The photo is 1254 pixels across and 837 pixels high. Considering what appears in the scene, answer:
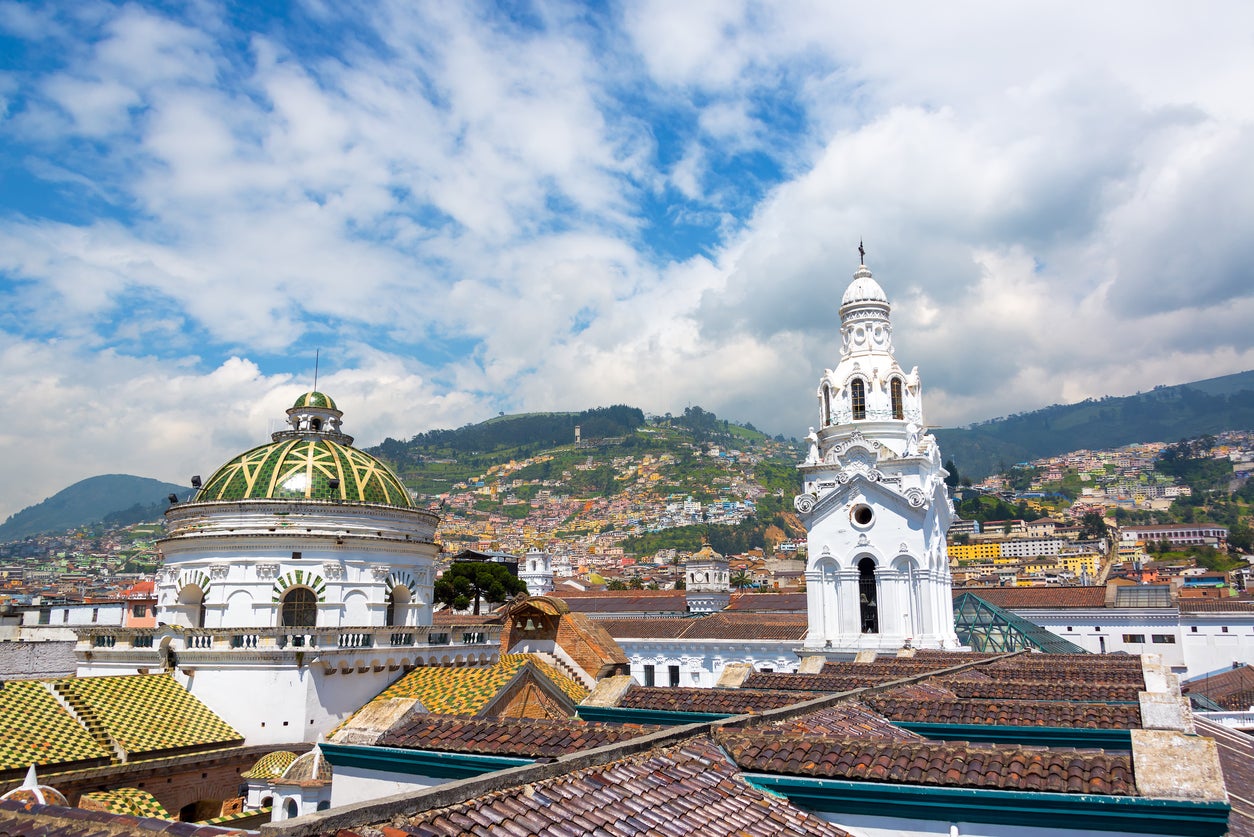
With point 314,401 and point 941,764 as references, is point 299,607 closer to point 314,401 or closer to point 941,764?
point 314,401

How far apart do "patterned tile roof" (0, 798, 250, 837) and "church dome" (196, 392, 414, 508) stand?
16955 millimetres

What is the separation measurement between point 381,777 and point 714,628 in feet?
107

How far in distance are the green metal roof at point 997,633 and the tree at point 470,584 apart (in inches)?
1418

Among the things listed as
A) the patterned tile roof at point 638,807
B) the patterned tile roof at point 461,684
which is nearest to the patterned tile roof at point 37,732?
the patterned tile roof at point 461,684

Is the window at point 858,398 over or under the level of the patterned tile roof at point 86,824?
over

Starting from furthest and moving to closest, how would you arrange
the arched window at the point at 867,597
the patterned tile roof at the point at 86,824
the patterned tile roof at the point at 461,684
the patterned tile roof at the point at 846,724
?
the arched window at the point at 867,597, the patterned tile roof at the point at 461,684, the patterned tile roof at the point at 846,724, the patterned tile roof at the point at 86,824

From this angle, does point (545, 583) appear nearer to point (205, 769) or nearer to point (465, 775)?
point (205, 769)

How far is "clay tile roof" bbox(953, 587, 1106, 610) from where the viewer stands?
46.9m

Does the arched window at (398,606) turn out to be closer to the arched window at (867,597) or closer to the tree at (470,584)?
the arched window at (867,597)

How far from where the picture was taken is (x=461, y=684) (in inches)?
797

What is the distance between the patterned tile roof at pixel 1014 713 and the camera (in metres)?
8.89

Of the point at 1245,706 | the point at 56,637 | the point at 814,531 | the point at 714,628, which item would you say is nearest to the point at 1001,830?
the point at 814,531

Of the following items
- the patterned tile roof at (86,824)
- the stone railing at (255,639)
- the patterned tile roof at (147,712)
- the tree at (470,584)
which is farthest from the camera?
the tree at (470,584)

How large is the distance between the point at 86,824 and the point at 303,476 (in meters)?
17.9
